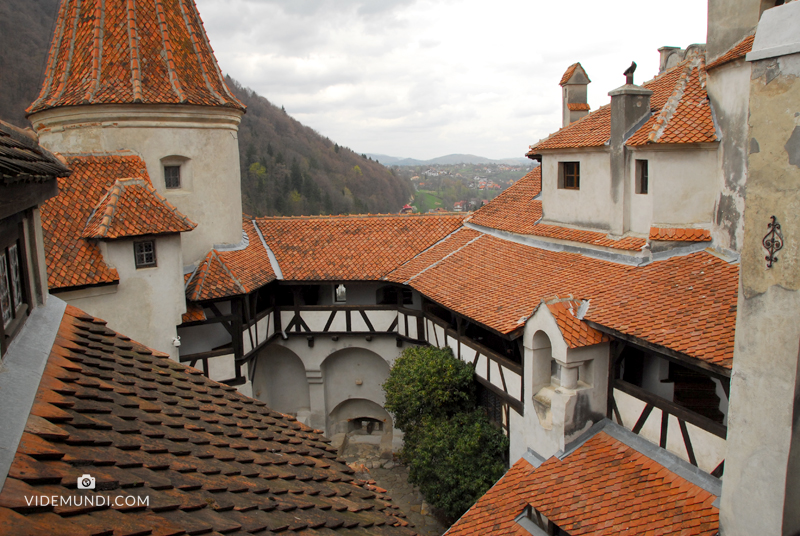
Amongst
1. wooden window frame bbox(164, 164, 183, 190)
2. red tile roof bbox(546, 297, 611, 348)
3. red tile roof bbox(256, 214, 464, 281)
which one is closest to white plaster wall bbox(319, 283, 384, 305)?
red tile roof bbox(256, 214, 464, 281)

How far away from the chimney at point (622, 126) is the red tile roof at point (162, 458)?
8932 mm

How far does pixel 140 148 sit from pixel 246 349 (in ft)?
19.8

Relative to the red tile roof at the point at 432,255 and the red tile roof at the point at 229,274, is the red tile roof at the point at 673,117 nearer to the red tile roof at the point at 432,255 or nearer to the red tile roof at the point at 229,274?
the red tile roof at the point at 432,255

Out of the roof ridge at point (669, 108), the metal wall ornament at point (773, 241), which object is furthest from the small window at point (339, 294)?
the metal wall ornament at point (773, 241)

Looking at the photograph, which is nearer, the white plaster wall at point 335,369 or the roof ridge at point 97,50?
the roof ridge at point 97,50

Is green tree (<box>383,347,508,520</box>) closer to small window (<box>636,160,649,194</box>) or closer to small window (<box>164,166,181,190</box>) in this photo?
small window (<box>636,160,649,194</box>)

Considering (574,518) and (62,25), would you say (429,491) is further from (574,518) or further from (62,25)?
(62,25)

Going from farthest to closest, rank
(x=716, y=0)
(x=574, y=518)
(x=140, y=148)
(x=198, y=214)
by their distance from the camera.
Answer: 1. (x=198, y=214)
2. (x=140, y=148)
3. (x=716, y=0)
4. (x=574, y=518)

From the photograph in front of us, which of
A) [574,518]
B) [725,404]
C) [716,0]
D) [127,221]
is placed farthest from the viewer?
[127,221]

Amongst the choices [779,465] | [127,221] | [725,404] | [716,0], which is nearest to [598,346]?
[725,404]

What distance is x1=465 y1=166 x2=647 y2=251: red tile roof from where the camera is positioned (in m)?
12.8

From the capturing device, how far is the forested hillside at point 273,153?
47.8 meters

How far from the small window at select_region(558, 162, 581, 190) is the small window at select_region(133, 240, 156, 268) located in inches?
398

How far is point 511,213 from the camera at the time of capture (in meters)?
17.5
